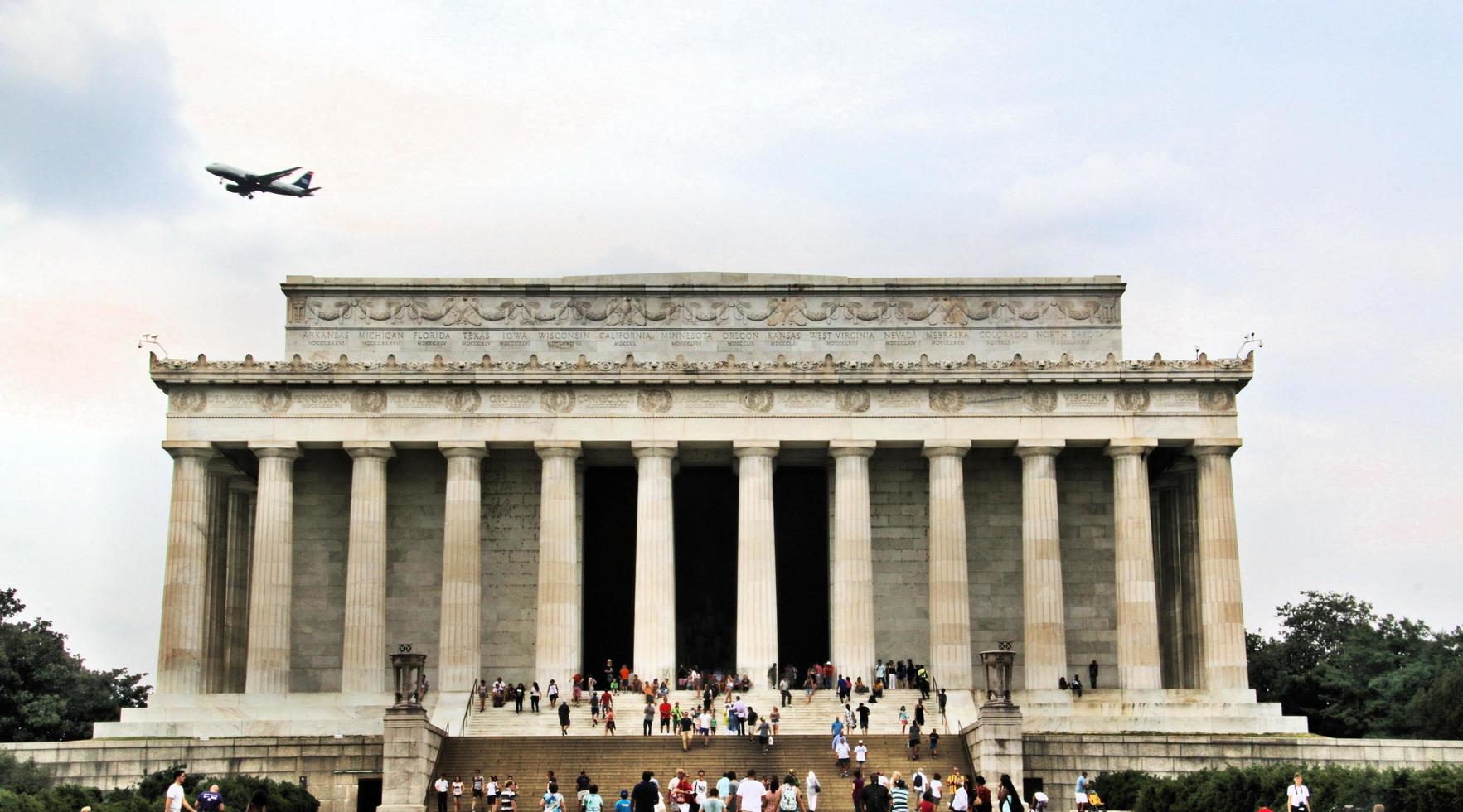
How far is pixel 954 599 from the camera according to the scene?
61.5 m

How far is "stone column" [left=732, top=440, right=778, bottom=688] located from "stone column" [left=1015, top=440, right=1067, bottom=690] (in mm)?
8558

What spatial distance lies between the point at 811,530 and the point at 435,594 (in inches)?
541

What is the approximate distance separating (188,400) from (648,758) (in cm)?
2223

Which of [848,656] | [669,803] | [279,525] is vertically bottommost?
[669,803]

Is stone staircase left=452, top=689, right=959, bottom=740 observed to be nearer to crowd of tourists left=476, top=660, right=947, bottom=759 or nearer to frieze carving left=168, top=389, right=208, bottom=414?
crowd of tourists left=476, top=660, right=947, bottom=759

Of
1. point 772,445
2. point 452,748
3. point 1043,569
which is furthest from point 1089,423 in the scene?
point 452,748

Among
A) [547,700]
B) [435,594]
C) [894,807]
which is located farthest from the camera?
[435,594]

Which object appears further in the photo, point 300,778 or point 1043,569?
point 1043,569

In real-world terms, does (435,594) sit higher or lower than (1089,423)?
lower

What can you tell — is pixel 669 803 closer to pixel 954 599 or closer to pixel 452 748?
pixel 452 748

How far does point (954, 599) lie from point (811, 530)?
24.9 ft

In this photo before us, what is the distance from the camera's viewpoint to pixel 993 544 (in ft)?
215

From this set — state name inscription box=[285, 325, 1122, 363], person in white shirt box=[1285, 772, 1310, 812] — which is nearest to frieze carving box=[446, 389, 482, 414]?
state name inscription box=[285, 325, 1122, 363]

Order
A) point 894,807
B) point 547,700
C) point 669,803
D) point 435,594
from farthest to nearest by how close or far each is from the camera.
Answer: point 435,594, point 547,700, point 669,803, point 894,807
